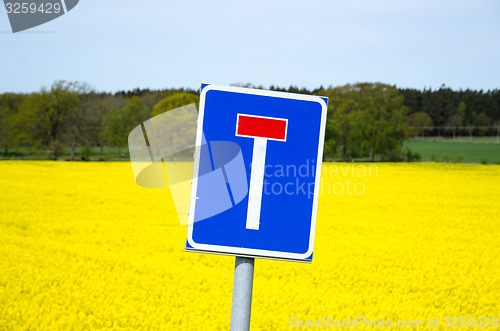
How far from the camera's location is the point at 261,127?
173 centimetres

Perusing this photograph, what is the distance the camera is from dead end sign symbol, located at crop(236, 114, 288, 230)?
171 centimetres

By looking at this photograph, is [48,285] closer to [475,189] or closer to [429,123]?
[475,189]

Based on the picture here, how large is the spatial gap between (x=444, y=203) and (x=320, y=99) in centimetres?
2259

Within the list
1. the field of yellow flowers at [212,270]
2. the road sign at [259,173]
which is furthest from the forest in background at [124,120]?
the road sign at [259,173]

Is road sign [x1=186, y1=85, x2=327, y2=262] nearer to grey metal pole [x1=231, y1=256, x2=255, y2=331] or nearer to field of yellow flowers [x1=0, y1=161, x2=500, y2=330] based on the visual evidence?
grey metal pole [x1=231, y1=256, x2=255, y2=331]

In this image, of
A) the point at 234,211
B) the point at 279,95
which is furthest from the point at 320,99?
the point at 234,211

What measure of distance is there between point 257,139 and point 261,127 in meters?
0.04

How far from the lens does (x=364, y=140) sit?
53.5 meters

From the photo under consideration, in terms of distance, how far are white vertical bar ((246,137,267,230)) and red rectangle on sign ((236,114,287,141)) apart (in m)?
0.02

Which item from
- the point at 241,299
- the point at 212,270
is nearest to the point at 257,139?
the point at 241,299

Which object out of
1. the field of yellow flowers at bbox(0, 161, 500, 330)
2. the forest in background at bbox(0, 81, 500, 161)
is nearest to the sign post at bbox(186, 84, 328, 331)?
the field of yellow flowers at bbox(0, 161, 500, 330)

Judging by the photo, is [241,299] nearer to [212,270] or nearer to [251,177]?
[251,177]

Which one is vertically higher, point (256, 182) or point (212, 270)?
point (256, 182)

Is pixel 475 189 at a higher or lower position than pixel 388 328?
lower
